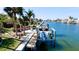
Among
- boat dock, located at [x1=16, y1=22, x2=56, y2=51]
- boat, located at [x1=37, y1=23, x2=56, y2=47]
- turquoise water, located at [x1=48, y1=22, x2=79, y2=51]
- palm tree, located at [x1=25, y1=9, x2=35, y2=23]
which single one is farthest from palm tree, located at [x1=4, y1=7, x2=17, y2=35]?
turquoise water, located at [x1=48, y1=22, x2=79, y2=51]

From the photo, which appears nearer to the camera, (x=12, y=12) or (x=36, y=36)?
(x=12, y=12)

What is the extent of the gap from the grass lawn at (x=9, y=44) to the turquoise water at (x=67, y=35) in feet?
2.19

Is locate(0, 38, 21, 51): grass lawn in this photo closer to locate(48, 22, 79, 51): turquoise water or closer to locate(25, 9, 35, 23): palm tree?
locate(25, 9, 35, 23): palm tree

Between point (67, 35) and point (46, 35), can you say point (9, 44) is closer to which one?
point (46, 35)

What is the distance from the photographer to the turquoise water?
176 inches

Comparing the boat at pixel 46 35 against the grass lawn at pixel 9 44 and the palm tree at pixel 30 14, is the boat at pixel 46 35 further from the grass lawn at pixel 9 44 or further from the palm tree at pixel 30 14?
the grass lawn at pixel 9 44

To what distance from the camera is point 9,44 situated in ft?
14.1

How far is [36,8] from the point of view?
14.0 feet

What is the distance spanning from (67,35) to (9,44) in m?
1.14

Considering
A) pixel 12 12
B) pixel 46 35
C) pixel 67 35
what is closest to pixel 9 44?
pixel 12 12

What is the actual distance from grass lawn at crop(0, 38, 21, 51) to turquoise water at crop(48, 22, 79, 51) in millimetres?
669
